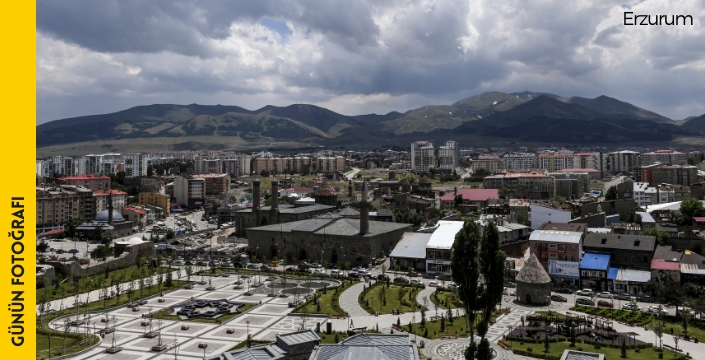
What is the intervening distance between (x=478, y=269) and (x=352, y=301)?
13.4m

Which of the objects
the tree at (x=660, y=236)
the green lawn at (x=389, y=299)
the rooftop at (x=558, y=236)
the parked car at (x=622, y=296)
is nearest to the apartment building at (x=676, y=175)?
the tree at (x=660, y=236)

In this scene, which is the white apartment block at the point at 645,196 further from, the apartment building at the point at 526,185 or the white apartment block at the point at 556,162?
the white apartment block at the point at 556,162

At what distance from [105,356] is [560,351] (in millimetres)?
22574

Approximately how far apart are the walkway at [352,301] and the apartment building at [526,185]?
5787 centimetres

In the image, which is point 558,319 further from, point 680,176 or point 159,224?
point 680,176

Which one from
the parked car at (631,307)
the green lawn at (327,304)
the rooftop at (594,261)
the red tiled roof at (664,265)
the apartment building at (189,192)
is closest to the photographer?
the parked car at (631,307)

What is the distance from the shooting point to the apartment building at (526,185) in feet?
300

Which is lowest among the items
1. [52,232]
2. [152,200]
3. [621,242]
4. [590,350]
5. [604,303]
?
[590,350]

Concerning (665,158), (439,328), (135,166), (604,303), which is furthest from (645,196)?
(135,166)

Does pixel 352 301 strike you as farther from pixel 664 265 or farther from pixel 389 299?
pixel 664 265

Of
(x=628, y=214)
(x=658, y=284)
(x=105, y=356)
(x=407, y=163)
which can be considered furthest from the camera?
(x=407, y=163)

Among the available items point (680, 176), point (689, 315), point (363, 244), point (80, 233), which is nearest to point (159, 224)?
point (80, 233)

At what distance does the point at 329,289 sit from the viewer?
132 ft

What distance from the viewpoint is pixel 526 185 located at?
96375mm
